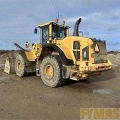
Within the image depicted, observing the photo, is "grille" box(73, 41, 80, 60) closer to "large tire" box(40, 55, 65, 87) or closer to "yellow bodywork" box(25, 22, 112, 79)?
"yellow bodywork" box(25, 22, 112, 79)

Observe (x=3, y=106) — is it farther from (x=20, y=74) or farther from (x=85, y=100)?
(x=20, y=74)

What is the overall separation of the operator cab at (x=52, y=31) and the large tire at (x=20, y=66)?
158cm

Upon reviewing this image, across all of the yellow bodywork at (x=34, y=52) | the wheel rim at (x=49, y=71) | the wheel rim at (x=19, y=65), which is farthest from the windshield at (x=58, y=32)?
the wheel rim at (x=19, y=65)

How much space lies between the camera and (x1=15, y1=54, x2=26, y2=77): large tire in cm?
1010

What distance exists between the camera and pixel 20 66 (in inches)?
410

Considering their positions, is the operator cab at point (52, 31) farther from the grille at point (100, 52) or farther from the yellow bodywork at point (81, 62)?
the grille at point (100, 52)

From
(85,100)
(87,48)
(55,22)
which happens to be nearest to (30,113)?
(85,100)

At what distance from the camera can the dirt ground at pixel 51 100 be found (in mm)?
5074

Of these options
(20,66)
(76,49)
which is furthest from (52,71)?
(20,66)

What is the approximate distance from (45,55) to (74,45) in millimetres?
1872

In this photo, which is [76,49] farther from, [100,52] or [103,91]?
[103,91]

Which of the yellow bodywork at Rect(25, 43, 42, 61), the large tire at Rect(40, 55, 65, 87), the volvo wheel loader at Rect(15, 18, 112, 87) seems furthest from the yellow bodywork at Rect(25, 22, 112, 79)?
the yellow bodywork at Rect(25, 43, 42, 61)

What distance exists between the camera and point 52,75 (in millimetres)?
7957

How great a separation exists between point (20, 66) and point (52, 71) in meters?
2.95
